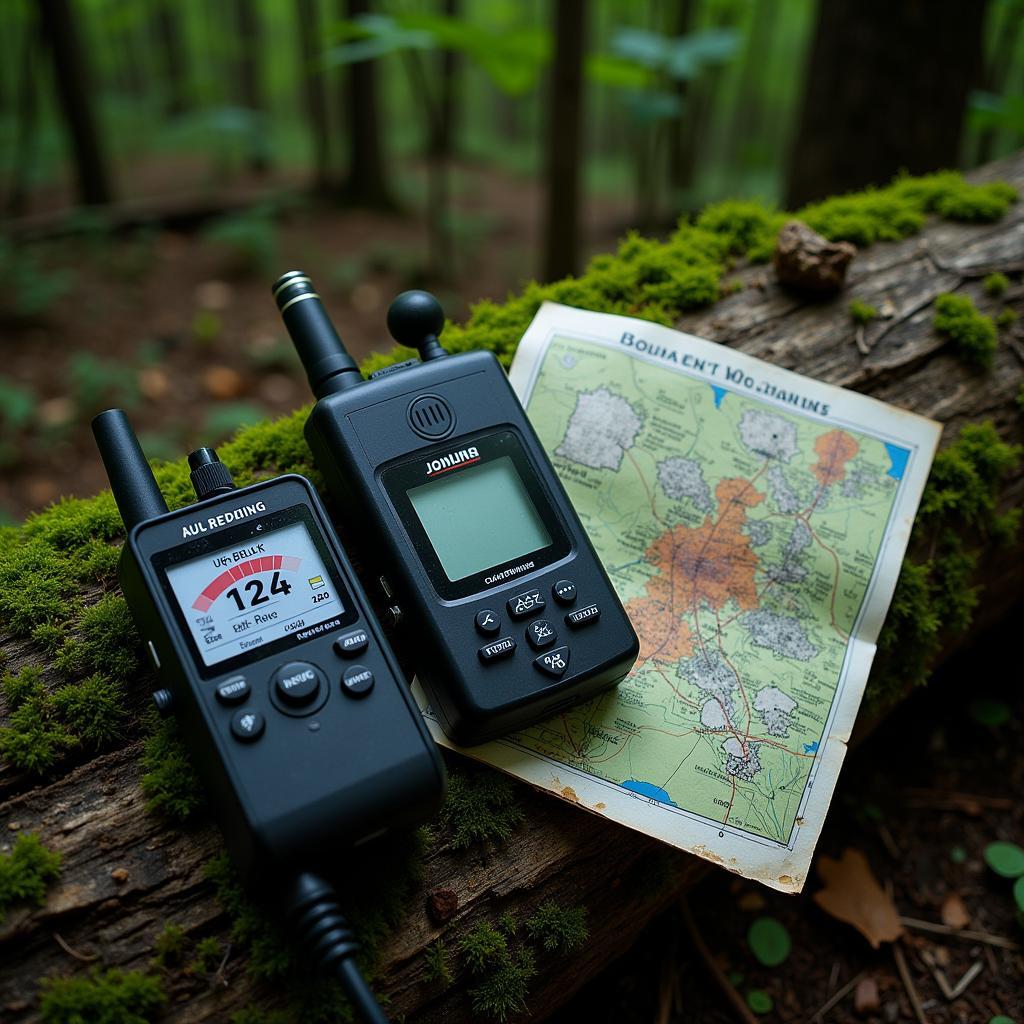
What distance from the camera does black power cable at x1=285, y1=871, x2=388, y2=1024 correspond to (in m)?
0.89

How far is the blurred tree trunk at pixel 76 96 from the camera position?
14.8ft

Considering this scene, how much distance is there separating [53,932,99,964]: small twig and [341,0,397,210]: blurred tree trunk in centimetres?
546

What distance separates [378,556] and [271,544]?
0.15m

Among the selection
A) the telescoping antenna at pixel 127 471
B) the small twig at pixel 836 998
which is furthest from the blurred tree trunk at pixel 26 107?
the small twig at pixel 836 998

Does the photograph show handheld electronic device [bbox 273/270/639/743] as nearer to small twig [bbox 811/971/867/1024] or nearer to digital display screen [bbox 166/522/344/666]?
digital display screen [bbox 166/522/344/666]

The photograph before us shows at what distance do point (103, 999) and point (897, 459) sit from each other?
1.45 meters

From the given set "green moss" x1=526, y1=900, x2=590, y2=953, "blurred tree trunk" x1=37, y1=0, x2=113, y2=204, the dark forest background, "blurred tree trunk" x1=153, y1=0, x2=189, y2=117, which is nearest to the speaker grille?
"green moss" x1=526, y1=900, x2=590, y2=953

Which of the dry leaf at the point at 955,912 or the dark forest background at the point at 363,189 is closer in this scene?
the dry leaf at the point at 955,912

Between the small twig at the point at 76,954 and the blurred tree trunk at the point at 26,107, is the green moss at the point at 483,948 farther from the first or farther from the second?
the blurred tree trunk at the point at 26,107

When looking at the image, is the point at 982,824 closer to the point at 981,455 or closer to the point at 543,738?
the point at 981,455

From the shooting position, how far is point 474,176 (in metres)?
8.52

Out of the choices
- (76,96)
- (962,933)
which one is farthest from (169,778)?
(76,96)

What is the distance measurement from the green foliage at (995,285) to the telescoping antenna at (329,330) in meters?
1.26

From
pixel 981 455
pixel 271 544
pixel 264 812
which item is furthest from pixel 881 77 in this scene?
pixel 264 812
